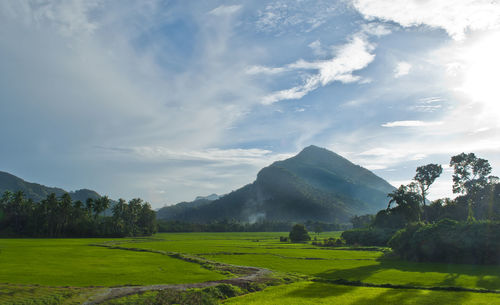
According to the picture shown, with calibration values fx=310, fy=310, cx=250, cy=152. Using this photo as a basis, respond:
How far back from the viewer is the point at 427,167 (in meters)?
92.3

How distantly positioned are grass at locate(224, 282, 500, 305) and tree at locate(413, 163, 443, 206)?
71.5 metres

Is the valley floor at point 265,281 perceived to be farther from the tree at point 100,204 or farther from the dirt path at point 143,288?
the tree at point 100,204

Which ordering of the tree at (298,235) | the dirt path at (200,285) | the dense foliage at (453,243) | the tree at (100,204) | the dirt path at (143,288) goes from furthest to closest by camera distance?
the tree at (100,204) < the tree at (298,235) < the dense foliage at (453,243) < the dirt path at (200,285) < the dirt path at (143,288)

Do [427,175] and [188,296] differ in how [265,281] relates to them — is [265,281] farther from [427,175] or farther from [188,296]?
[427,175]

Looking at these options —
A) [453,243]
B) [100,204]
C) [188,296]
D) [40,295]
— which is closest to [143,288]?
[188,296]

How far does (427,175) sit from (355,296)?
258 feet

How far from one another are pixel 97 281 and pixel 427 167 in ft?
302

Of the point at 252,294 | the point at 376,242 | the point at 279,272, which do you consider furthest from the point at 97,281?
the point at 376,242

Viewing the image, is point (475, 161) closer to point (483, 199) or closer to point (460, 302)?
point (483, 199)

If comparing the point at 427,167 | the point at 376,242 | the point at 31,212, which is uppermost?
the point at 427,167

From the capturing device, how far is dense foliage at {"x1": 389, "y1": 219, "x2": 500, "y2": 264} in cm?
4656

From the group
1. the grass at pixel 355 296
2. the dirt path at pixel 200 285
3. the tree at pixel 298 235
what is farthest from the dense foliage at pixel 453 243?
the tree at pixel 298 235

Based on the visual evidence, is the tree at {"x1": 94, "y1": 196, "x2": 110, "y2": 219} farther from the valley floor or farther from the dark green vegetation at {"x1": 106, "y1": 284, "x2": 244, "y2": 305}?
the dark green vegetation at {"x1": 106, "y1": 284, "x2": 244, "y2": 305}

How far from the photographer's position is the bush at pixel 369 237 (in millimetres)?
87812
